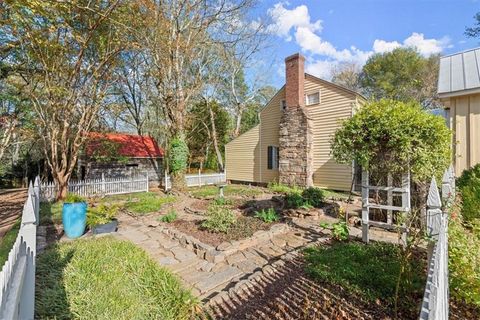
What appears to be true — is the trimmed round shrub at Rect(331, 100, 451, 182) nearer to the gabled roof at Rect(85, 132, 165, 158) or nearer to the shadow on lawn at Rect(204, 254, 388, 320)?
the shadow on lawn at Rect(204, 254, 388, 320)

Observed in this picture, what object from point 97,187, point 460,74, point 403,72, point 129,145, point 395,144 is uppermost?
point 403,72

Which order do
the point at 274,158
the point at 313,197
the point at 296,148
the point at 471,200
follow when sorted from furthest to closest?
the point at 274,158
the point at 296,148
the point at 313,197
the point at 471,200

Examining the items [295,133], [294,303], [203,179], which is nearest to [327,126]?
[295,133]

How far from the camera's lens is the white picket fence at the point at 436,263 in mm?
1232

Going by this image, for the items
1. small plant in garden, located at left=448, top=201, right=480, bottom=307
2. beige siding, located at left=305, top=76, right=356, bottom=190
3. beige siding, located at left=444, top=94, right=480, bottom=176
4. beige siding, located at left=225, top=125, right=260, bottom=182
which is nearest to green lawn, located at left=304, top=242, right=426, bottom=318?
small plant in garden, located at left=448, top=201, right=480, bottom=307

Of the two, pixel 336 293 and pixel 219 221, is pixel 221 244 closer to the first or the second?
pixel 219 221

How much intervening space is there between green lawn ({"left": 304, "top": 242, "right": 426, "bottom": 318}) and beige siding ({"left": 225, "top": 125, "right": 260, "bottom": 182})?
10894 mm

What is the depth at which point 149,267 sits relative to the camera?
3572 millimetres

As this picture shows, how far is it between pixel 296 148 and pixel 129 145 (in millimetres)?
11744

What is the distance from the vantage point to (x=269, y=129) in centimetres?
1446

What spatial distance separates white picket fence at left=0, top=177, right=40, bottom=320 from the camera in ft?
4.31

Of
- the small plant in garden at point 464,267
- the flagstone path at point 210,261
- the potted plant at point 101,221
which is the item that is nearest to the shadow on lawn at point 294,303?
the flagstone path at point 210,261

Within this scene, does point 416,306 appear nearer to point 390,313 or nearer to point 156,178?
point 390,313

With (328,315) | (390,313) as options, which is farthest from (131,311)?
(390,313)
